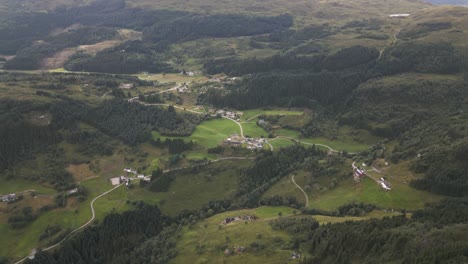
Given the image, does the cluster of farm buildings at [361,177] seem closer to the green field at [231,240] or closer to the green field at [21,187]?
the green field at [231,240]

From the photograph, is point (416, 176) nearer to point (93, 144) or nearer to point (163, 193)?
point (163, 193)

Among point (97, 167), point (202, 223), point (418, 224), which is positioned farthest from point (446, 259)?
point (97, 167)

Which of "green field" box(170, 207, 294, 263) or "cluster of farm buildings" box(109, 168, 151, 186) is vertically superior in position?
"green field" box(170, 207, 294, 263)

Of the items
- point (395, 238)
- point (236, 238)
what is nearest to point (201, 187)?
point (236, 238)

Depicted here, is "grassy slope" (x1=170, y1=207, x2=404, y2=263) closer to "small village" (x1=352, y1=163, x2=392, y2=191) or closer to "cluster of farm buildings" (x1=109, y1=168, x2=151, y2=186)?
"small village" (x1=352, y1=163, x2=392, y2=191)

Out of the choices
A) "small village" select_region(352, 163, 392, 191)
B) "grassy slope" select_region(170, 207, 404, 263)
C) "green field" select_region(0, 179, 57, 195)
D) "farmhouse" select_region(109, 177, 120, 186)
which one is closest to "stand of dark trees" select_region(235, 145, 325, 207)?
"grassy slope" select_region(170, 207, 404, 263)

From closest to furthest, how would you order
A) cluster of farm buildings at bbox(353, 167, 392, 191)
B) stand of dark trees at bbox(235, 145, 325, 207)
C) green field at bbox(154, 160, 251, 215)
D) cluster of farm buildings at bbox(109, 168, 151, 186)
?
cluster of farm buildings at bbox(353, 167, 392, 191)
green field at bbox(154, 160, 251, 215)
stand of dark trees at bbox(235, 145, 325, 207)
cluster of farm buildings at bbox(109, 168, 151, 186)

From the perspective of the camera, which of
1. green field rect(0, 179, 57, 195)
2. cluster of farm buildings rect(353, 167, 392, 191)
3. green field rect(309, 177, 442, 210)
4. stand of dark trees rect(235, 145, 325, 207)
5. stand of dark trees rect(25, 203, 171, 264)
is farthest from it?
stand of dark trees rect(235, 145, 325, 207)

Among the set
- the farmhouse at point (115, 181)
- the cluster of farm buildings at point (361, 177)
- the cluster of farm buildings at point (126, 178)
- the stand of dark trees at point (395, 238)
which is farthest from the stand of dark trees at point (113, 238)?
the cluster of farm buildings at point (361, 177)
